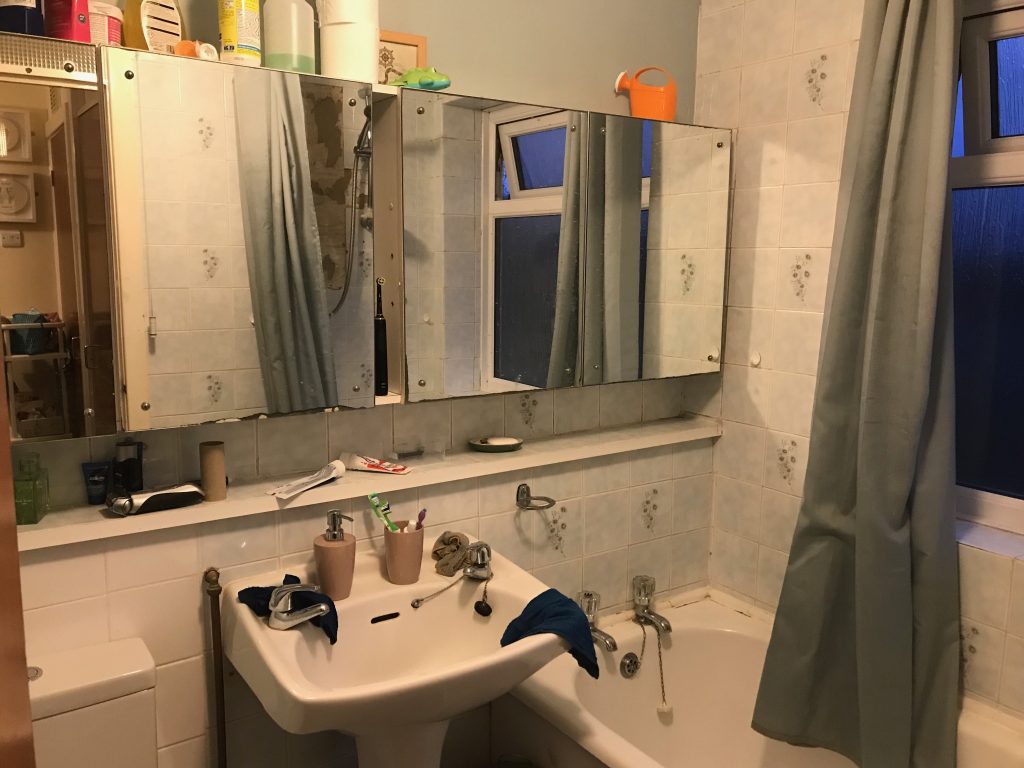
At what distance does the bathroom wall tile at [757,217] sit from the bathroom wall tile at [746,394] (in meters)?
0.35

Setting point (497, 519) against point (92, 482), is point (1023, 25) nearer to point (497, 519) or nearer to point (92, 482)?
point (497, 519)

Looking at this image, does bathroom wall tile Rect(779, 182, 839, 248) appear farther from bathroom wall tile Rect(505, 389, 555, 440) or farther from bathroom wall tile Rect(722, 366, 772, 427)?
bathroom wall tile Rect(505, 389, 555, 440)

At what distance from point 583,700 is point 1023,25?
1.82 metres

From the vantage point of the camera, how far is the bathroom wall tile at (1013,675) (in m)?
1.78

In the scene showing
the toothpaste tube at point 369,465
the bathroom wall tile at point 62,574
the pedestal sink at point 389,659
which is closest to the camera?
the pedestal sink at point 389,659

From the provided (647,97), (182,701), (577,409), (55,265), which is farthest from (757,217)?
(182,701)

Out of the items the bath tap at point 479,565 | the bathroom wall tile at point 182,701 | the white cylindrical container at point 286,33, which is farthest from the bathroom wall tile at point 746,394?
the bathroom wall tile at point 182,701

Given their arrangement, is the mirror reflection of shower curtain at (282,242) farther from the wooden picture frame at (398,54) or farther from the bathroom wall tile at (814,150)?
the bathroom wall tile at (814,150)

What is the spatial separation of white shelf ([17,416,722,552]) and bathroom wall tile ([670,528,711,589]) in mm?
294

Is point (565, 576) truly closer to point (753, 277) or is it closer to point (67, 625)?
point (753, 277)

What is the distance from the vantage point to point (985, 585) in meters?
1.82

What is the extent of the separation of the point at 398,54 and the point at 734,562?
164 centimetres

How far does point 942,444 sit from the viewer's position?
5.88 feet

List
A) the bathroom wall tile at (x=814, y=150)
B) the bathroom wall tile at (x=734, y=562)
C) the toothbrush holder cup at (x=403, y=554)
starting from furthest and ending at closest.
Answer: the bathroom wall tile at (x=734, y=562) < the bathroom wall tile at (x=814, y=150) < the toothbrush holder cup at (x=403, y=554)
